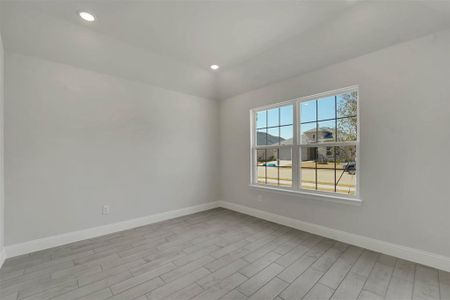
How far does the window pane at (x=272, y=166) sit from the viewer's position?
3785 millimetres

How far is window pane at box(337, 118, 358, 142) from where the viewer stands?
2823 mm

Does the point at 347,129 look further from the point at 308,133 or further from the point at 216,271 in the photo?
the point at 216,271

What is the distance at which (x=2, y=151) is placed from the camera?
7.80 ft

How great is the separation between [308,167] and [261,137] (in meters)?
1.13

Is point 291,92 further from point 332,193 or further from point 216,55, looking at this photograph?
point 332,193

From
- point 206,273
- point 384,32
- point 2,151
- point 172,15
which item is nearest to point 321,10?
point 384,32

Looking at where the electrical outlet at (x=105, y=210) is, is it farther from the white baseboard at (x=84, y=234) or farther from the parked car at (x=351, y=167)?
the parked car at (x=351, y=167)

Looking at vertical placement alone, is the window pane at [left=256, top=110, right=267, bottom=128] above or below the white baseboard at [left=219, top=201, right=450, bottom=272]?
above

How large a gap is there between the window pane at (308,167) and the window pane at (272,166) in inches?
20.5

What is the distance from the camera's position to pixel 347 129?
2885mm

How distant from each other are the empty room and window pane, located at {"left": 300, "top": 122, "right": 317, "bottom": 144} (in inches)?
1.3

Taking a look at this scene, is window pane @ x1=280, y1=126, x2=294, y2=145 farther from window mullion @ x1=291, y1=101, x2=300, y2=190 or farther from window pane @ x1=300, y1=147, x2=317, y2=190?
window pane @ x1=300, y1=147, x2=317, y2=190

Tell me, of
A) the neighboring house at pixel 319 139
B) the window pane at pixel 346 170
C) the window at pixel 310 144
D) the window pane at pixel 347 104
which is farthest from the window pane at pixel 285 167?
the window pane at pixel 347 104

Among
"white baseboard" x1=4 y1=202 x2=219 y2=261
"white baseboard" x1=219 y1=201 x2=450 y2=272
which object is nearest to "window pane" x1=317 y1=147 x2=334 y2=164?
"white baseboard" x1=219 y1=201 x2=450 y2=272
